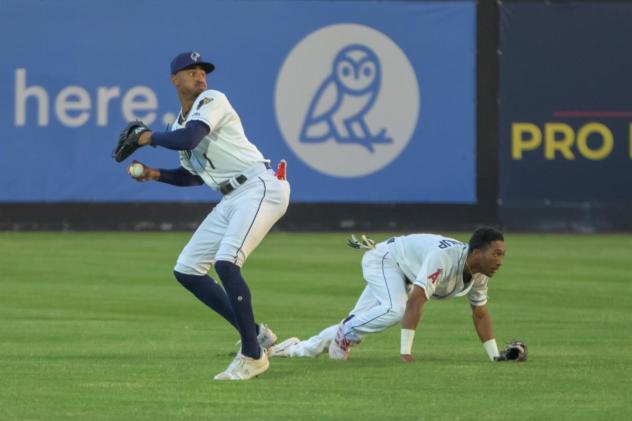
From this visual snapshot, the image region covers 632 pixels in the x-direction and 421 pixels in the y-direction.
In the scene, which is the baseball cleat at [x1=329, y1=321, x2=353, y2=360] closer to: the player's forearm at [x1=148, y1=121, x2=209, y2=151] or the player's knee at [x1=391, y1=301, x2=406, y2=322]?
the player's knee at [x1=391, y1=301, x2=406, y2=322]

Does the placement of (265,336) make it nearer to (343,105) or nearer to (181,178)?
(181,178)

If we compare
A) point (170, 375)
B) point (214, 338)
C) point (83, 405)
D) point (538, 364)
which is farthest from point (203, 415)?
point (214, 338)

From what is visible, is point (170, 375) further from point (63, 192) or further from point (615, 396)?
point (63, 192)

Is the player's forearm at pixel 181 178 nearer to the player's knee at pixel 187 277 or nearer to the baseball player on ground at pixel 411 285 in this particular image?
the player's knee at pixel 187 277

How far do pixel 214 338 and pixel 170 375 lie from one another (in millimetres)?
2752

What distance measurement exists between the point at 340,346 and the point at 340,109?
1312cm

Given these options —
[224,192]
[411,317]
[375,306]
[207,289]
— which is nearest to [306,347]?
[375,306]

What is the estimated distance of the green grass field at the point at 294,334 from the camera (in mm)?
8438

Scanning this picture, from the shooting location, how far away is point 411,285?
10.9 m

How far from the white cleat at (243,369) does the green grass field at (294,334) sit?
90mm

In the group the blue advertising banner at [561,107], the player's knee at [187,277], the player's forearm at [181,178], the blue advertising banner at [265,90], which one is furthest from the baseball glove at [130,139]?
the blue advertising banner at [561,107]

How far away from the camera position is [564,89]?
78.7 ft

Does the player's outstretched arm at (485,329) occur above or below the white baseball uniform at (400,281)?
below

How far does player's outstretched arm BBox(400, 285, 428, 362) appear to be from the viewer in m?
10.3
